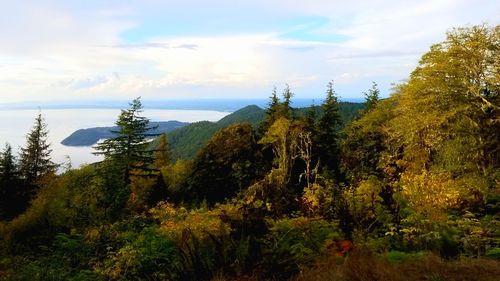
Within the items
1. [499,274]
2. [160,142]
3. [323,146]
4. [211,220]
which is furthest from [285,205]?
[160,142]

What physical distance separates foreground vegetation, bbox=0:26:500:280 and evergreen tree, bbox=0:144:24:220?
141 mm

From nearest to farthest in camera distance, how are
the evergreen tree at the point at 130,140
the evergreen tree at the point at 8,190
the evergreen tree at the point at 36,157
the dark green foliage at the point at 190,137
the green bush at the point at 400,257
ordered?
the green bush at the point at 400,257 < the evergreen tree at the point at 8,190 < the evergreen tree at the point at 130,140 < the evergreen tree at the point at 36,157 < the dark green foliage at the point at 190,137

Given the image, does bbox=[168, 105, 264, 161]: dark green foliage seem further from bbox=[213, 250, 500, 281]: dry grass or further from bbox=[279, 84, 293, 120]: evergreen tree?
bbox=[213, 250, 500, 281]: dry grass

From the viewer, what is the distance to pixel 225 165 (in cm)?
4025

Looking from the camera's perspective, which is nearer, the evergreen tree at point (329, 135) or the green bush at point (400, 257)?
the green bush at point (400, 257)

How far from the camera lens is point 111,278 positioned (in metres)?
7.16

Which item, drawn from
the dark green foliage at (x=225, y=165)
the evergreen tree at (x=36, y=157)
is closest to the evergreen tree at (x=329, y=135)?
the dark green foliage at (x=225, y=165)

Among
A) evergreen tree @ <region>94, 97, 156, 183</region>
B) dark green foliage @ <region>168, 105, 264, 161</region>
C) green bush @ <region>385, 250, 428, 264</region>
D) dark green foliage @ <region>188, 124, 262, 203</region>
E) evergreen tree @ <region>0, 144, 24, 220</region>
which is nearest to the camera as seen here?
green bush @ <region>385, 250, 428, 264</region>

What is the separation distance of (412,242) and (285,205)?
13.9 ft

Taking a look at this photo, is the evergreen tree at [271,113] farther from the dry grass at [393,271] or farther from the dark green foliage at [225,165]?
the dry grass at [393,271]

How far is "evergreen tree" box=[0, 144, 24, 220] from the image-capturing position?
4075cm

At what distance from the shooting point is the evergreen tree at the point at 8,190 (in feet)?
134

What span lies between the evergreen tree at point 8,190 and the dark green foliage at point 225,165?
17.8m

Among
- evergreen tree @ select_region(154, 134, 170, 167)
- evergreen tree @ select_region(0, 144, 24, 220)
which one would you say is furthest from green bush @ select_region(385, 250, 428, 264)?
evergreen tree @ select_region(154, 134, 170, 167)
